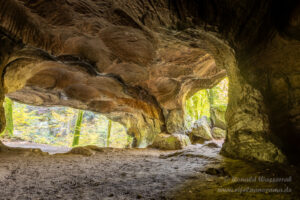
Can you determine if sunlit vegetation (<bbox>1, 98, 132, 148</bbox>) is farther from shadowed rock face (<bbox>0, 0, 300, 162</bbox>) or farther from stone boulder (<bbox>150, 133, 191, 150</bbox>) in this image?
shadowed rock face (<bbox>0, 0, 300, 162</bbox>)

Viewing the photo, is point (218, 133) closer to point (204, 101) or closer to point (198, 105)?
point (198, 105)

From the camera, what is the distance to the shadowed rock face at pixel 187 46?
2408mm

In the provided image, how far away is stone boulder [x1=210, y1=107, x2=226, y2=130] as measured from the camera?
8.73 m

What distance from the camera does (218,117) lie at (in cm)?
892

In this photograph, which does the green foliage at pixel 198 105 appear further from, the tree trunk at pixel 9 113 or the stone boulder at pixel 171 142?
the tree trunk at pixel 9 113

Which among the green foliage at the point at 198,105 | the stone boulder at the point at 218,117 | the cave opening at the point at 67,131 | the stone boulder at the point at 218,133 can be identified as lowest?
the cave opening at the point at 67,131

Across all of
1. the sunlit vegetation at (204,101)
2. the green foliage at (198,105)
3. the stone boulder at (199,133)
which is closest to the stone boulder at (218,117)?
the sunlit vegetation at (204,101)

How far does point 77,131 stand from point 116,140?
594 centimetres

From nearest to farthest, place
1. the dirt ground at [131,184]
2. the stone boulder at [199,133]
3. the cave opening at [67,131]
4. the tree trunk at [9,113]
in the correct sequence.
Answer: the dirt ground at [131,184], the stone boulder at [199,133], the tree trunk at [9,113], the cave opening at [67,131]

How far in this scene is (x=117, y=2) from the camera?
2734 millimetres

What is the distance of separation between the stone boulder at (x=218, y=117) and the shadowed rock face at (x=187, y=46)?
13.0 feet

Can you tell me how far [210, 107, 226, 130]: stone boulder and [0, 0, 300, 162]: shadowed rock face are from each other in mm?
3950

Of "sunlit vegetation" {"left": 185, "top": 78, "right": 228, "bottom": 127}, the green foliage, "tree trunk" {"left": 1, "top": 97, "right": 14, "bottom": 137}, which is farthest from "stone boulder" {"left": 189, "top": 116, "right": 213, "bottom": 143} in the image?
"tree trunk" {"left": 1, "top": 97, "right": 14, "bottom": 137}

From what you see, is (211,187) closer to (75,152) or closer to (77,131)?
(75,152)
